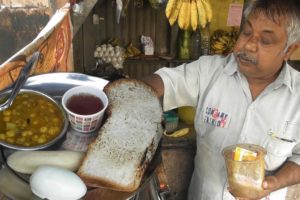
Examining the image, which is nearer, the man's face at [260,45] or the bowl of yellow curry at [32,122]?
the bowl of yellow curry at [32,122]

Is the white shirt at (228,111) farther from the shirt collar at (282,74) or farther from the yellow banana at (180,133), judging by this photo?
the yellow banana at (180,133)

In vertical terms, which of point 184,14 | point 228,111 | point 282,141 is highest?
point 184,14

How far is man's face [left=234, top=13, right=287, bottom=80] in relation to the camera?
161 cm

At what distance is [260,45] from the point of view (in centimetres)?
163

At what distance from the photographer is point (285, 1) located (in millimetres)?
1614

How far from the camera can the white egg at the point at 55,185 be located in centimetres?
86

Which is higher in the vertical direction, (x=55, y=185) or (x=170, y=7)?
(x=170, y=7)

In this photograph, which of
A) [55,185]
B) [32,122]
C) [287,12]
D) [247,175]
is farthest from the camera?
[287,12]

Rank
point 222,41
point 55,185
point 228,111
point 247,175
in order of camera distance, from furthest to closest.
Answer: point 222,41 → point 228,111 → point 247,175 → point 55,185

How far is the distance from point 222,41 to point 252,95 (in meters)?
2.11

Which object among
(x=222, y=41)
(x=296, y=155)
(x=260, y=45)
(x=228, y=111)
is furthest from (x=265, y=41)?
(x=222, y=41)

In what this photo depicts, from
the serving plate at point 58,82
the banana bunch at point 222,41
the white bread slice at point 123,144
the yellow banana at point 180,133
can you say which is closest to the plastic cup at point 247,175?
the white bread slice at point 123,144

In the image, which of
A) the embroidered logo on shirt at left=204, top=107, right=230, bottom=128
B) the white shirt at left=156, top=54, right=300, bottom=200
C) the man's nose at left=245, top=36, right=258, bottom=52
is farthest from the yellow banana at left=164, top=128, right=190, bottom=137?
the man's nose at left=245, top=36, right=258, bottom=52

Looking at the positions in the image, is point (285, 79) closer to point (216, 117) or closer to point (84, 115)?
point (216, 117)
